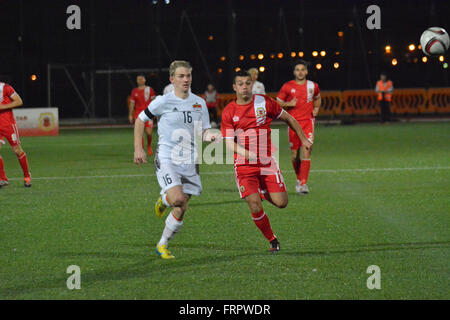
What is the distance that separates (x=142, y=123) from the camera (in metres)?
8.14

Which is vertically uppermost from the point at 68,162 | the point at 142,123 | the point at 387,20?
the point at 387,20

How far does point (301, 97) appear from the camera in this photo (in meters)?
13.5

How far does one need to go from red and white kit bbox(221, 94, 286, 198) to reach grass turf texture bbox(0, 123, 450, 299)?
746 mm

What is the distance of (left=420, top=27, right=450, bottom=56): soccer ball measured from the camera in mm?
13484

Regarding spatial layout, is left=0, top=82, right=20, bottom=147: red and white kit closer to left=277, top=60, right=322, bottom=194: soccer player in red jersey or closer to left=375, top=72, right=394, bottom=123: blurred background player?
left=277, top=60, right=322, bottom=194: soccer player in red jersey

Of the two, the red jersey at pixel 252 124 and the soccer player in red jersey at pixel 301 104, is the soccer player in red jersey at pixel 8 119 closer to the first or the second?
the soccer player in red jersey at pixel 301 104

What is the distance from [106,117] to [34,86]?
421 cm

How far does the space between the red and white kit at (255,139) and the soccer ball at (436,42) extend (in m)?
5.82

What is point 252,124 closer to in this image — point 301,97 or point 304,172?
point 304,172

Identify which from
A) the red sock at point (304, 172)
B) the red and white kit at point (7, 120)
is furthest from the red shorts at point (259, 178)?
the red and white kit at point (7, 120)

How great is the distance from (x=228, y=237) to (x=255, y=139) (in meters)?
1.31

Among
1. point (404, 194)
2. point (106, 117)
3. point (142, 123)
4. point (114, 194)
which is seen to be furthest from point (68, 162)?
point (106, 117)
